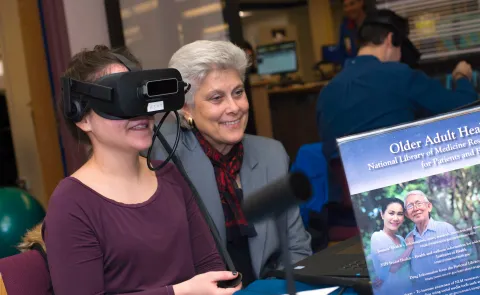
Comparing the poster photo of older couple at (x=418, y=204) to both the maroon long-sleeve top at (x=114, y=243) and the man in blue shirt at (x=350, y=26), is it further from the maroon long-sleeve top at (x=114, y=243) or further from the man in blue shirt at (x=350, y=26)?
the man in blue shirt at (x=350, y=26)

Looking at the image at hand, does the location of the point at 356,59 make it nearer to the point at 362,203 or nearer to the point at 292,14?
the point at 362,203

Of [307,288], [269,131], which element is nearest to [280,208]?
[307,288]

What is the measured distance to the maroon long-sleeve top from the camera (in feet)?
4.66

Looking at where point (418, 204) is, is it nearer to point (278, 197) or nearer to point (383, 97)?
point (278, 197)

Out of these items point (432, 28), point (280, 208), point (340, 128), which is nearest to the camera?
point (280, 208)

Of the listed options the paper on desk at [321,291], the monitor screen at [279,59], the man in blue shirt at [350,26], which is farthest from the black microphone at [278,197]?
the monitor screen at [279,59]

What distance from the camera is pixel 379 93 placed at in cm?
280

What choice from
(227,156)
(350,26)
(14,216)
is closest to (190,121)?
(227,156)

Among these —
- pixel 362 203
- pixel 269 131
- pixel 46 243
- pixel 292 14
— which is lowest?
pixel 269 131

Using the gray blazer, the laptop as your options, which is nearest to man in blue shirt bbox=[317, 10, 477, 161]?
the gray blazer

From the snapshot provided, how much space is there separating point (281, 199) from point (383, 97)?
200 cm

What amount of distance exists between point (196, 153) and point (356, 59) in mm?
1176

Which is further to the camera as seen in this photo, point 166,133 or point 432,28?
point 432,28

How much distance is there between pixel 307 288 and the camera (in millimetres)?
1227
